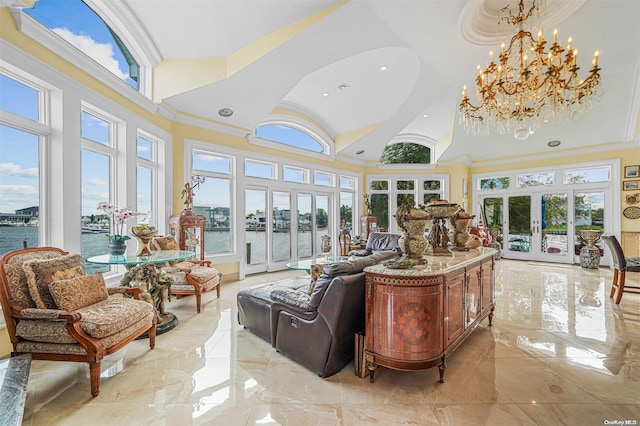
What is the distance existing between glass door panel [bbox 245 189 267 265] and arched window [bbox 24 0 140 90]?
9.39ft

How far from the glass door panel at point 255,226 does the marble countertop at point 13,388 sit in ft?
14.0

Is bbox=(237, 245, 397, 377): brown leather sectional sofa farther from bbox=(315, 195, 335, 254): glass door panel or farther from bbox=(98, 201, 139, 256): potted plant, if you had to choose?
bbox=(315, 195, 335, 254): glass door panel

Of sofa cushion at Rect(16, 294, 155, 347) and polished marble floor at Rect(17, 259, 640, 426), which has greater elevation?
sofa cushion at Rect(16, 294, 155, 347)

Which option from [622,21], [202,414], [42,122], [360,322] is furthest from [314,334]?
[622,21]

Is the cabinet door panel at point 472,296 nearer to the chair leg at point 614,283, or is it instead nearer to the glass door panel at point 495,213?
the chair leg at point 614,283

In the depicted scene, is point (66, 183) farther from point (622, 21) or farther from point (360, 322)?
point (622, 21)

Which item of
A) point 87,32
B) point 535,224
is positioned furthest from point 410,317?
point 535,224

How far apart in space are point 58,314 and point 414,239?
9.11 ft

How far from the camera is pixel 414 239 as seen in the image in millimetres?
2566

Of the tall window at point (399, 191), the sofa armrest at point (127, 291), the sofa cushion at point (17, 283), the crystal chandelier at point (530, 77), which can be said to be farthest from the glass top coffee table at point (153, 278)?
the tall window at point (399, 191)

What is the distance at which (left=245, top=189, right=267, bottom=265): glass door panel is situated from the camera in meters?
6.27

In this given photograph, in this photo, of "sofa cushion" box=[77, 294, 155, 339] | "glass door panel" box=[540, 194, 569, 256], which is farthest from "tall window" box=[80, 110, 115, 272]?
"glass door panel" box=[540, 194, 569, 256]

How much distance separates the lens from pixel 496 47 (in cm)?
436

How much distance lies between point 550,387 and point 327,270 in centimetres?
188
